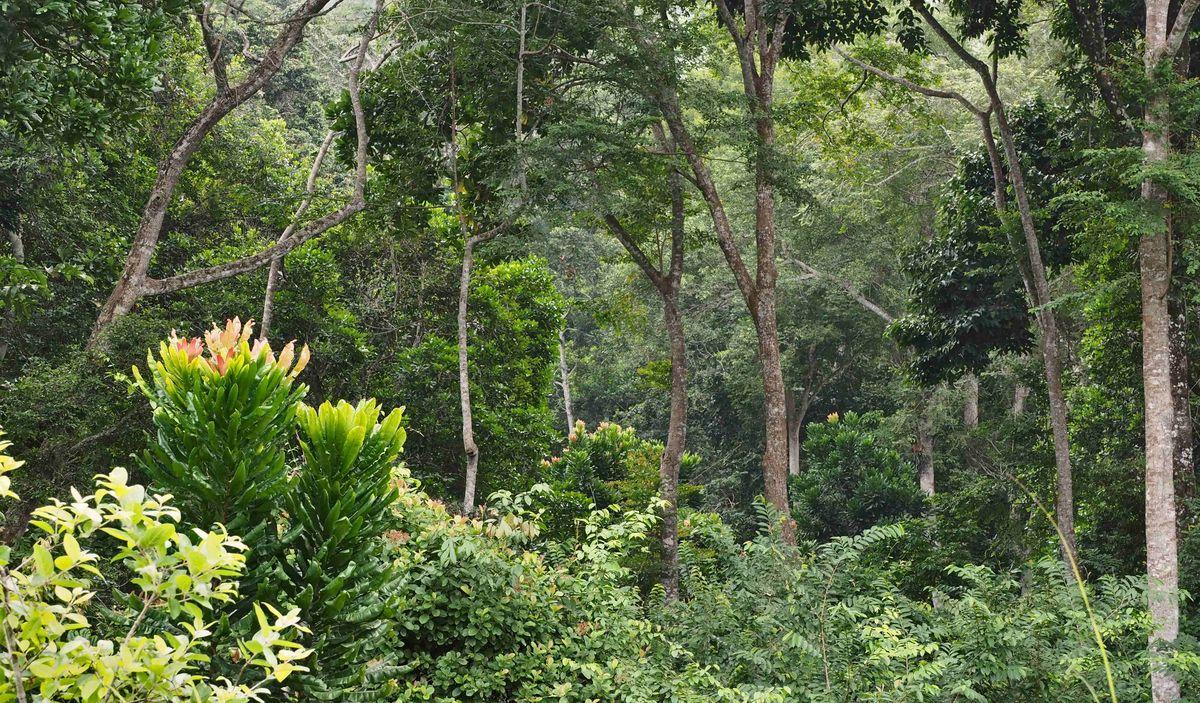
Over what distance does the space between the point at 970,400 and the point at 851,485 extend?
3134mm

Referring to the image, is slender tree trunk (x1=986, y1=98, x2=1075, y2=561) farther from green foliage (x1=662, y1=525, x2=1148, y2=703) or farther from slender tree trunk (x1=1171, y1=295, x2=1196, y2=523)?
green foliage (x1=662, y1=525, x2=1148, y2=703)

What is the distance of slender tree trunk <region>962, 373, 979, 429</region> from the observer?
1964cm

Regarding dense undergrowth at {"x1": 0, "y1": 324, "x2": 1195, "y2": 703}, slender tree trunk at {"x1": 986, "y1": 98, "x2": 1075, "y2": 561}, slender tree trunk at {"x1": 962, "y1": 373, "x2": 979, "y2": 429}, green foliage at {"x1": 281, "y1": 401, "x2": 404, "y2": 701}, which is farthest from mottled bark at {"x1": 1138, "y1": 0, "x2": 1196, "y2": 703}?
slender tree trunk at {"x1": 962, "y1": 373, "x2": 979, "y2": 429}

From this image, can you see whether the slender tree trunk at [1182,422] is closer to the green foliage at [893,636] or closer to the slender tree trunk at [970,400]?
the green foliage at [893,636]

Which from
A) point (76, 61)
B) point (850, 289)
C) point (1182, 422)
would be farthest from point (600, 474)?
point (76, 61)

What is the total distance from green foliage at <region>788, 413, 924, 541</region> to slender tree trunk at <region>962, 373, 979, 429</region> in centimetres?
164

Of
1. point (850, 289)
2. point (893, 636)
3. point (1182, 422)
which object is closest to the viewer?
point (893, 636)

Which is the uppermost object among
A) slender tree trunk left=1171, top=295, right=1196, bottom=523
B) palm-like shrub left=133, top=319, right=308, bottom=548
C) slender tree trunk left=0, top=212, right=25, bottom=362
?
slender tree trunk left=0, top=212, right=25, bottom=362

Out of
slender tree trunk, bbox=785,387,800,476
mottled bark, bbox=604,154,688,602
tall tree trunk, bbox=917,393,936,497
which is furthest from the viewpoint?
slender tree trunk, bbox=785,387,800,476

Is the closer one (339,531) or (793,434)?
(339,531)

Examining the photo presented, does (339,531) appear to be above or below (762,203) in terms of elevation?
below

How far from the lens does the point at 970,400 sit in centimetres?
1978

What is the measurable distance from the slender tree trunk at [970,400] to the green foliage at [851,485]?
164 centimetres

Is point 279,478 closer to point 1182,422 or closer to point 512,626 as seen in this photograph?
point 512,626
